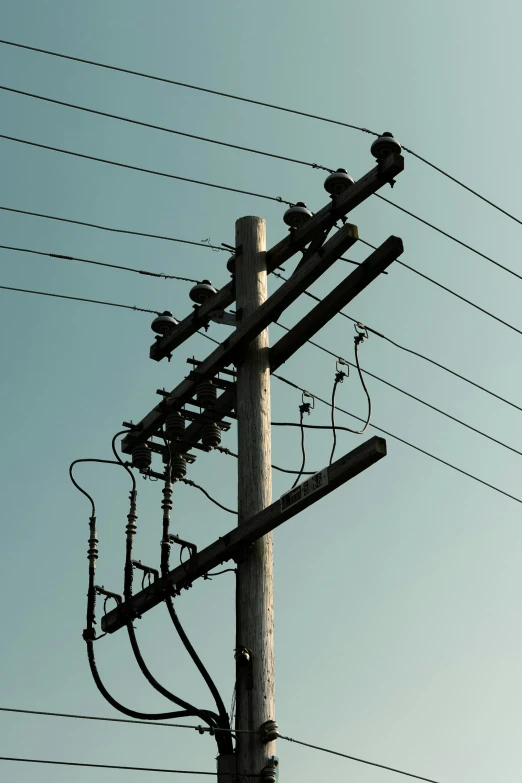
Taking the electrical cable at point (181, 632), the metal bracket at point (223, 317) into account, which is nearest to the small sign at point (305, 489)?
the electrical cable at point (181, 632)

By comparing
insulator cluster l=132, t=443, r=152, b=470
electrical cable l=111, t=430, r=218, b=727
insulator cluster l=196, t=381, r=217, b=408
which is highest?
insulator cluster l=196, t=381, r=217, b=408

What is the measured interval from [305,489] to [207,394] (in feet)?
6.66

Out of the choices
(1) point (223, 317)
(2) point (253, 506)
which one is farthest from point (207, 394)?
(2) point (253, 506)

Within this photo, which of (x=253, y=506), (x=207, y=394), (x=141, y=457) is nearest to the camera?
(x=253, y=506)

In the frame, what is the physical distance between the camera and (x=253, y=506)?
32.0 feet

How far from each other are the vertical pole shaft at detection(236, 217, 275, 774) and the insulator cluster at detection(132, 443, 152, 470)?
1.44 meters

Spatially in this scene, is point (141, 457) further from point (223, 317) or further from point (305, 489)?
point (305, 489)

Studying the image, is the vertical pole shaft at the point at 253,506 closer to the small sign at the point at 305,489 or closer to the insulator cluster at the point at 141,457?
the small sign at the point at 305,489

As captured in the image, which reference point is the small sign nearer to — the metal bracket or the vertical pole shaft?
the vertical pole shaft

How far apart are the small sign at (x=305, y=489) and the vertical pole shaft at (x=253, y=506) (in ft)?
1.86

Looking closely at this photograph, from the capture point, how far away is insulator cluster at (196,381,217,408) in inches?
429

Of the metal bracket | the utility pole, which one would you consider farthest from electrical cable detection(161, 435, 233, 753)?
the metal bracket

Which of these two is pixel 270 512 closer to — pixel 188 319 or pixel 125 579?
pixel 125 579

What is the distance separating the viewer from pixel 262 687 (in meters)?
9.09
